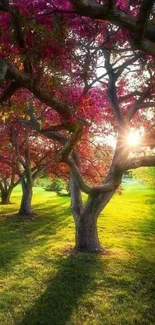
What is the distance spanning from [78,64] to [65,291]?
22.5 feet

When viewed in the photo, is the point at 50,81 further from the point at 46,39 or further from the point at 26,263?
the point at 26,263

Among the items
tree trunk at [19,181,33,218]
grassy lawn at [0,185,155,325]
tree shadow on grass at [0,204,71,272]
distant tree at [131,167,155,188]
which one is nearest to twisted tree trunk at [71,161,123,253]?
grassy lawn at [0,185,155,325]

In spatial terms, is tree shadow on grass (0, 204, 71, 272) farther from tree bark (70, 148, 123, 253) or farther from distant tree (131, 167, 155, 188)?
distant tree (131, 167, 155, 188)

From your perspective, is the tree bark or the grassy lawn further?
the tree bark

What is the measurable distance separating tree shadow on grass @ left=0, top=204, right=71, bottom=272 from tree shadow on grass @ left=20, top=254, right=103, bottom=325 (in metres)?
2.08

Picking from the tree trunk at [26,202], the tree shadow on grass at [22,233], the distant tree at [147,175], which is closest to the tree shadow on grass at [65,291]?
the tree shadow on grass at [22,233]

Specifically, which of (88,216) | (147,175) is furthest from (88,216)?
(147,175)

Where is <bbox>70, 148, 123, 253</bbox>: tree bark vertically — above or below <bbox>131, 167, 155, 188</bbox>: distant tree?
below

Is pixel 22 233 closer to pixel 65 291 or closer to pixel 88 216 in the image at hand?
pixel 88 216

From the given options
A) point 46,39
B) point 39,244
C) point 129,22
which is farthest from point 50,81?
point 39,244

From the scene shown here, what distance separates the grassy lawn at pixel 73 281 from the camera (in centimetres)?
727

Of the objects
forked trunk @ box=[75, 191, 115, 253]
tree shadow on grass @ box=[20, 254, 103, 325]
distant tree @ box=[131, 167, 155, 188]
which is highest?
distant tree @ box=[131, 167, 155, 188]

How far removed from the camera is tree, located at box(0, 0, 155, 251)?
471cm

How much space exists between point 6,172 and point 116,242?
16.7 m
